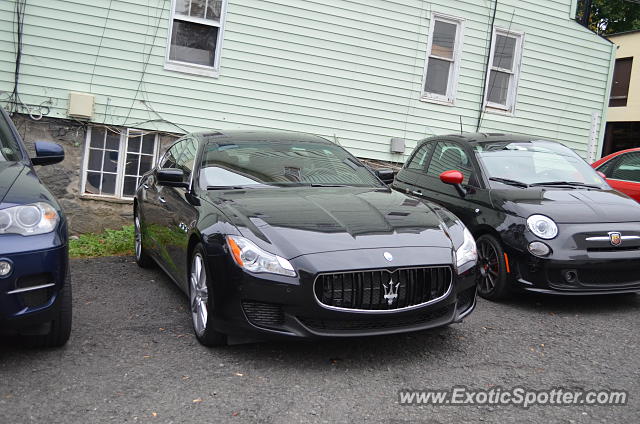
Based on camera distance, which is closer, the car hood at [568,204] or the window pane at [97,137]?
the car hood at [568,204]

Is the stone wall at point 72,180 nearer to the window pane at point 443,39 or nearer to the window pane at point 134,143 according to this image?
the window pane at point 134,143

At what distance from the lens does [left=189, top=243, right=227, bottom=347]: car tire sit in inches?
159

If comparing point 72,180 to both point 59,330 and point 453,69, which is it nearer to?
point 59,330

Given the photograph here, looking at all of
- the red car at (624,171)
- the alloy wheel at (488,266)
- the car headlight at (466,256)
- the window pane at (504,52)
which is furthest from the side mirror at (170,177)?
the window pane at (504,52)

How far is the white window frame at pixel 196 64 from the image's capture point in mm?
9656

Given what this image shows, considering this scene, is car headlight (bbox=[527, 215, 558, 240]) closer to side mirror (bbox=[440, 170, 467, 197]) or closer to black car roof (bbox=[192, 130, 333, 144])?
side mirror (bbox=[440, 170, 467, 197])

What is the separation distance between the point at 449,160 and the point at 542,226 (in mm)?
1706

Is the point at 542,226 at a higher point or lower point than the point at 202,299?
higher

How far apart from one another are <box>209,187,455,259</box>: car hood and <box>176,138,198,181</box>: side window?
0.60 m

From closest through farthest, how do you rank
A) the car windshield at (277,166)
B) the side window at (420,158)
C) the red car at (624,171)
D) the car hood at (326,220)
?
the car hood at (326,220) < the car windshield at (277,166) < the side window at (420,158) < the red car at (624,171)

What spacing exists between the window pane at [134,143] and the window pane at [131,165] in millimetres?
101

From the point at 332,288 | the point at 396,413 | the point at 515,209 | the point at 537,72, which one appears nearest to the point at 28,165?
the point at 332,288

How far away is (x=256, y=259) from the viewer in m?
3.81

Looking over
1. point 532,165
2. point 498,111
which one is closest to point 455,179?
point 532,165
